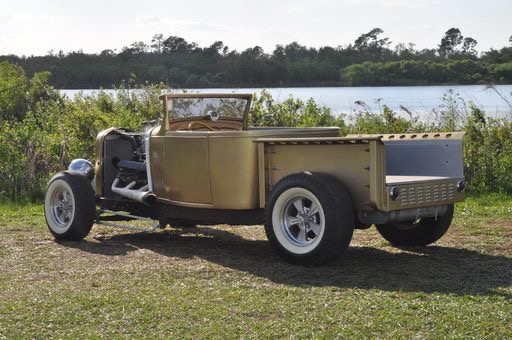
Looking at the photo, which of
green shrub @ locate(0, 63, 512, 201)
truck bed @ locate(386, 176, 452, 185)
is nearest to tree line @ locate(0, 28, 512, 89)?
green shrub @ locate(0, 63, 512, 201)

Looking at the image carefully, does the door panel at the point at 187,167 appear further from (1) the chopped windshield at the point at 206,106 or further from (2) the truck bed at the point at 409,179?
(2) the truck bed at the point at 409,179

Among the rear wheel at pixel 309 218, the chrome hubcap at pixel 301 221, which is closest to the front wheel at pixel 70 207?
the rear wheel at pixel 309 218

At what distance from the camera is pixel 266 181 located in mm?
7898

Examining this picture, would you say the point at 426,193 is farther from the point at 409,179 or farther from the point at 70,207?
the point at 70,207

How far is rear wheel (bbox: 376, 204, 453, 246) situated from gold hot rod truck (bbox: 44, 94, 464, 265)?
11 millimetres

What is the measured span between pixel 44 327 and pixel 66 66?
20563 mm

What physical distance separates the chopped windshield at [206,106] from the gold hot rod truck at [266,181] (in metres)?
0.01

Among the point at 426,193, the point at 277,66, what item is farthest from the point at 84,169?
the point at 277,66

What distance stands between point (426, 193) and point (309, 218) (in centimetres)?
108

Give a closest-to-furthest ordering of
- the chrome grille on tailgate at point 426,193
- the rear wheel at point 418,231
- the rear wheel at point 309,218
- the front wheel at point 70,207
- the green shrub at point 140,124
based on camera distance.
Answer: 1. the rear wheel at point 309,218
2. the chrome grille on tailgate at point 426,193
3. the rear wheel at point 418,231
4. the front wheel at point 70,207
5. the green shrub at point 140,124

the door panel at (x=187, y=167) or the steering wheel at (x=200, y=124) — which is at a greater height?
the steering wheel at (x=200, y=124)

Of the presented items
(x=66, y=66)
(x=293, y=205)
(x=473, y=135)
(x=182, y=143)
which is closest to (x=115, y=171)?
(x=182, y=143)

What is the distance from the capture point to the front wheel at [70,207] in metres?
8.86

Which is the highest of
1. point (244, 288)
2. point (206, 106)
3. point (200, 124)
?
point (206, 106)
